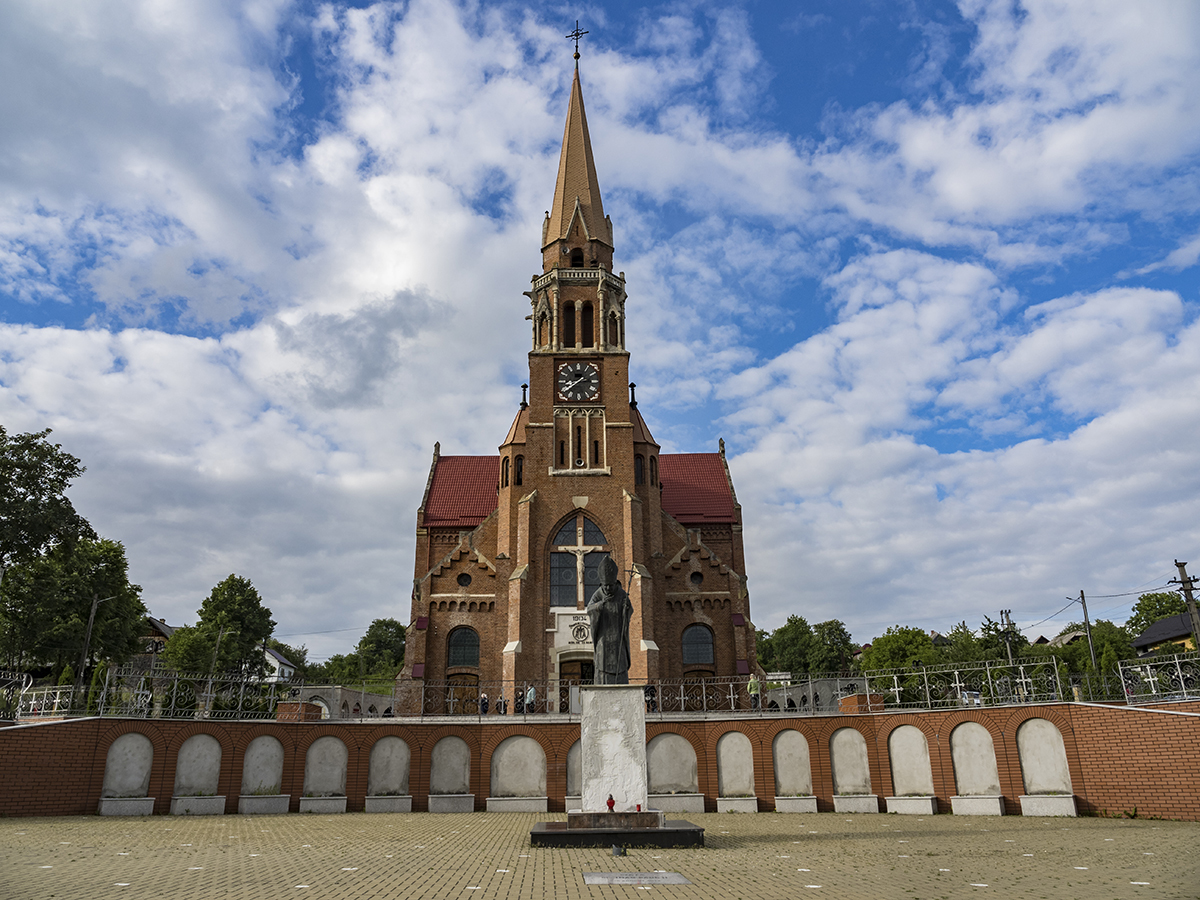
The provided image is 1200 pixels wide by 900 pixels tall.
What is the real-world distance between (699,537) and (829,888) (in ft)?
101

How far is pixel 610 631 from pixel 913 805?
12470mm

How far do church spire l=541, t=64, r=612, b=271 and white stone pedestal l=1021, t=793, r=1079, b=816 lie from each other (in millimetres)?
32069

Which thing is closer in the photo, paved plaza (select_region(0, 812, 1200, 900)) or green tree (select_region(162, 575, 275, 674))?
paved plaza (select_region(0, 812, 1200, 900))

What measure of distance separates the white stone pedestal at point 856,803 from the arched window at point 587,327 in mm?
25734

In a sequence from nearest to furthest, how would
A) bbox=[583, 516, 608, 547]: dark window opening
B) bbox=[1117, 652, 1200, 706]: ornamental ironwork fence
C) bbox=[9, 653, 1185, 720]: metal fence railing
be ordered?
bbox=[1117, 652, 1200, 706]: ornamental ironwork fence, bbox=[9, 653, 1185, 720]: metal fence railing, bbox=[583, 516, 608, 547]: dark window opening

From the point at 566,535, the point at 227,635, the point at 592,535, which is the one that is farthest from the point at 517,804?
the point at 227,635

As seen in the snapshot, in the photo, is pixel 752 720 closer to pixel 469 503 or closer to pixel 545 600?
pixel 545 600

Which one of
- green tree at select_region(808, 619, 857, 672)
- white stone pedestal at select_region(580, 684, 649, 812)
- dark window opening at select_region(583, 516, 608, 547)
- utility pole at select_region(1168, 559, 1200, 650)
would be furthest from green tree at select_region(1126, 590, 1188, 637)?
white stone pedestal at select_region(580, 684, 649, 812)

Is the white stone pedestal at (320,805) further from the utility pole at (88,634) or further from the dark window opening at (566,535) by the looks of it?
the utility pole at (88,634)

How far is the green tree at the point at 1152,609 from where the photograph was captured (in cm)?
7681

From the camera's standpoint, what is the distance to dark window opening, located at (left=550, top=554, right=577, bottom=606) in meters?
36.3

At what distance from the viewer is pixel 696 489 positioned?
4556cm

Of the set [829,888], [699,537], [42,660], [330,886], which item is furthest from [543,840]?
[42,660]

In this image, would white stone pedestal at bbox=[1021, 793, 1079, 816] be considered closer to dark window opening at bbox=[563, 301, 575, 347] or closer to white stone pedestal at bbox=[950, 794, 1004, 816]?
white stone pedestal at bbox=[950, 794, 1004, 816]
